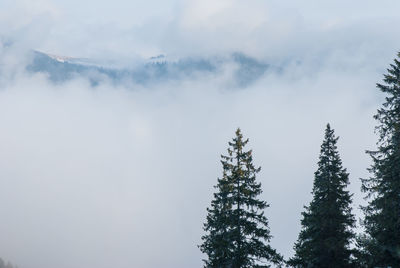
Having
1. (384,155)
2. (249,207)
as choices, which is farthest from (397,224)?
(249,207)

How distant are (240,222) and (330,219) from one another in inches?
215

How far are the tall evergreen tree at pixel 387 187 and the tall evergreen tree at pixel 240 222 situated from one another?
6133 mm

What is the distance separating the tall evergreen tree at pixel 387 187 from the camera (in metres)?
19.3

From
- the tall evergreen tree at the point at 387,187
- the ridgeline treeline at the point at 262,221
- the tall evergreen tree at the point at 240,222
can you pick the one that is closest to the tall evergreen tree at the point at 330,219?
the ridgeline treeline at the point at 262,221

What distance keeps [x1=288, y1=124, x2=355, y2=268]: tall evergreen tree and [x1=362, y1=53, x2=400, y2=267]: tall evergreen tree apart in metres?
4.54

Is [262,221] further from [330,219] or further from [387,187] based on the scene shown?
[387,187]

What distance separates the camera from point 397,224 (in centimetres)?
1919

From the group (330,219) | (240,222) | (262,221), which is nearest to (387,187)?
(330,219)

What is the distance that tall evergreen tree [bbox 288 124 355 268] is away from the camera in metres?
25.6

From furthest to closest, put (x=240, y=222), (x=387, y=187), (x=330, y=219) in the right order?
(x=330, y=219), (x=240, y=222), (x=387, y=187)

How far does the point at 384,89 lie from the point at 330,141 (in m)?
6.38

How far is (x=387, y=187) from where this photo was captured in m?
19.8

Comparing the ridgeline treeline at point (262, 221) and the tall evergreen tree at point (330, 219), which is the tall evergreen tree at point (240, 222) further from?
the tall evergreen tree at point (330, 219)

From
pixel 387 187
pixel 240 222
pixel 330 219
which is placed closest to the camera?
pixel 387 187
